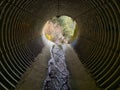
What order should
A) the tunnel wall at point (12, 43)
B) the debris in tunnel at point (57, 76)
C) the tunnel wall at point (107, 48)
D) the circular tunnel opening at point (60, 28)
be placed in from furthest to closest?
the circular tunnel opening at point (60, 28) → the debris in tunnel at point (57, 76) → the tunnel wall at point (12, 43) → the tunnel wall at point (107, 48)

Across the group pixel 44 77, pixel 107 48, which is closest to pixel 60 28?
pixel 44 77

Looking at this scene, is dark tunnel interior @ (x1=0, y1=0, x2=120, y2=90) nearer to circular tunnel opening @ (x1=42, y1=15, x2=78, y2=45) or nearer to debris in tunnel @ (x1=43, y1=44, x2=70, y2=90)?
debris in tunnel @ (x1=43, y1=44, x2=70, y2=90)

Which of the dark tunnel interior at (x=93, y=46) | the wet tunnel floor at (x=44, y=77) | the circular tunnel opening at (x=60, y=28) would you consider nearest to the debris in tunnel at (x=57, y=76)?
the wet tunnel floor at (x=44, y=77)

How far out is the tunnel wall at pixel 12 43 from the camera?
7.07 metres

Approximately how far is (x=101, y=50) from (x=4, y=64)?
3.48 m

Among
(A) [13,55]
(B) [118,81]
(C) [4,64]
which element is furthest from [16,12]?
(B) [118,81]

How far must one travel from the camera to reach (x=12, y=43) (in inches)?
348

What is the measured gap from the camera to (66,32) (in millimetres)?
34719

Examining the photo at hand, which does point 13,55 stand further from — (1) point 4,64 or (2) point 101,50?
(2) point 101,50

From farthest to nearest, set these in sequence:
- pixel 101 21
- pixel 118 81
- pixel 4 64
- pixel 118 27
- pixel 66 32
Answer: pixel 66 32
pixel 101 21
pixel 4 64
pixel 118 27
pixel 118 81

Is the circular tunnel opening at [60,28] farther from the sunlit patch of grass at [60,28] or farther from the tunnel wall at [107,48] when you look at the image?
the tunnel wall at [107,48]

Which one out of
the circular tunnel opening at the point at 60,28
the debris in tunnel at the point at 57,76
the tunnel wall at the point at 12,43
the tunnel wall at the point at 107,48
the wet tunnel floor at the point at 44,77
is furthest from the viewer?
the circular tunnel opening at the point at 60,28

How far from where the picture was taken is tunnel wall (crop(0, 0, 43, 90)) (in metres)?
7.07

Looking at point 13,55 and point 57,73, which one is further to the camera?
point 57,73
